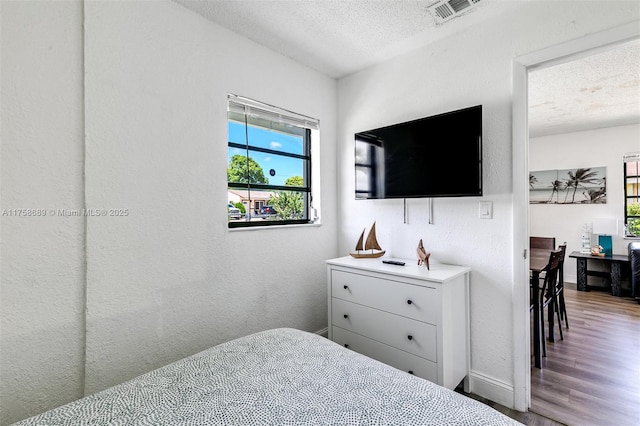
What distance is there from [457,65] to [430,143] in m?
0.61

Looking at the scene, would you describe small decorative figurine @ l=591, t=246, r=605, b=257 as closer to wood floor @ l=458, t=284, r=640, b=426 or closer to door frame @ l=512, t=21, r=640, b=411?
wood floor @ l=458, t=284, r=640, b=426

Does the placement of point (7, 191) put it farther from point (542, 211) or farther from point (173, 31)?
point (542, 211)

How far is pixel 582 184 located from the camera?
5000mm

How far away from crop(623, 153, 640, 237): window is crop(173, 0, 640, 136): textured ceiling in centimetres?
203

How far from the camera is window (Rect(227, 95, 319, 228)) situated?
2248 mm

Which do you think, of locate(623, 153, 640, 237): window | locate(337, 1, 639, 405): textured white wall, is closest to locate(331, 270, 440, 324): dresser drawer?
locate(337, 1, 639, 405): textured white wall

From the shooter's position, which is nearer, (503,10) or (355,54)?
(503,10)

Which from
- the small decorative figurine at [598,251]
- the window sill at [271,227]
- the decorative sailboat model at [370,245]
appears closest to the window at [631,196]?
the small decorative figurine at [598,251]

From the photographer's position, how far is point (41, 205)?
4.62 ft

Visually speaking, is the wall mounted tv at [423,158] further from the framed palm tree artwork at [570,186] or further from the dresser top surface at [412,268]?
the framed palm tree artwork at [570,186]

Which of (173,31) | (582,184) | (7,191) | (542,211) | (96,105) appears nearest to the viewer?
(7,191)

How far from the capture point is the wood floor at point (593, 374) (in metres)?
1.85

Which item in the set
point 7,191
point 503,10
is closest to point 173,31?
point 7,191

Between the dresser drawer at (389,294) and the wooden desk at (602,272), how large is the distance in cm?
431
